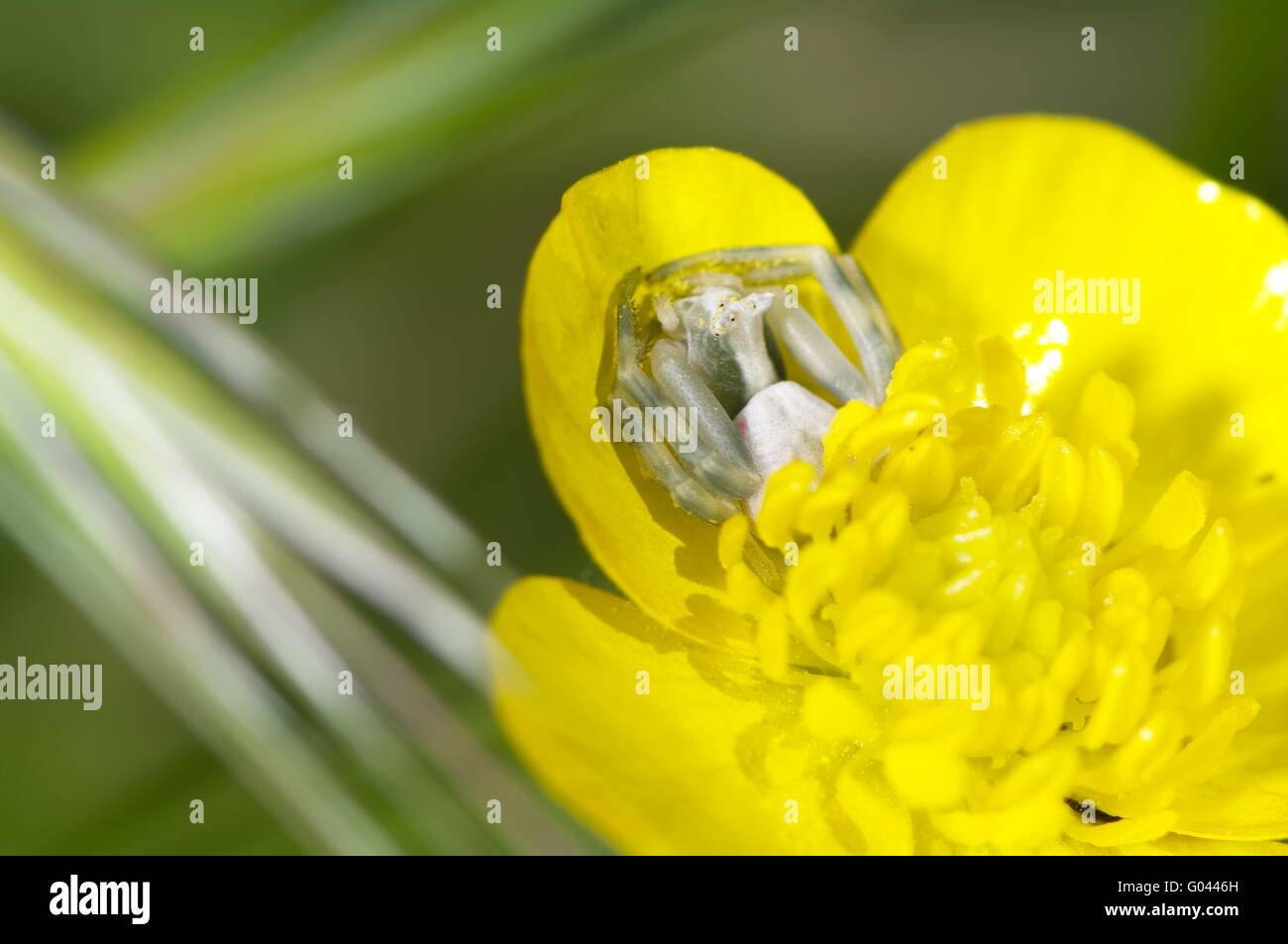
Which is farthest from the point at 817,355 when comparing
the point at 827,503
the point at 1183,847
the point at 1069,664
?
the point at 1183,847

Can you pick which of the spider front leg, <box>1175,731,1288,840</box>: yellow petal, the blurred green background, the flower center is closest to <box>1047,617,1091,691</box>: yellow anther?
the flower center

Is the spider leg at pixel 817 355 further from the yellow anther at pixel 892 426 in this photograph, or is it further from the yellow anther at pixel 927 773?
the yellow anther at pixel 927 773

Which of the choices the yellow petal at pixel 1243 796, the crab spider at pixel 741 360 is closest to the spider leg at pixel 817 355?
the crab spider at pixel 741 360

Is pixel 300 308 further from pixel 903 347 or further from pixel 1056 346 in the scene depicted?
pixel 1056 346

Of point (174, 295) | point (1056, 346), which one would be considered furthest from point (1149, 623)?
point (174, 295)

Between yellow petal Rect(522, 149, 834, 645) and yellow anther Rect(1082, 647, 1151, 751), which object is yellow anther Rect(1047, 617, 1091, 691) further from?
yellow petal Rect(522, 149, 834, 645)

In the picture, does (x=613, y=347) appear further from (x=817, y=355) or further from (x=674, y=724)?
(x=674, y=724)

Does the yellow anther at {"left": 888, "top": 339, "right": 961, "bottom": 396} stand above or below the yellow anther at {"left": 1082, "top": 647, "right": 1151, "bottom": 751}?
above
